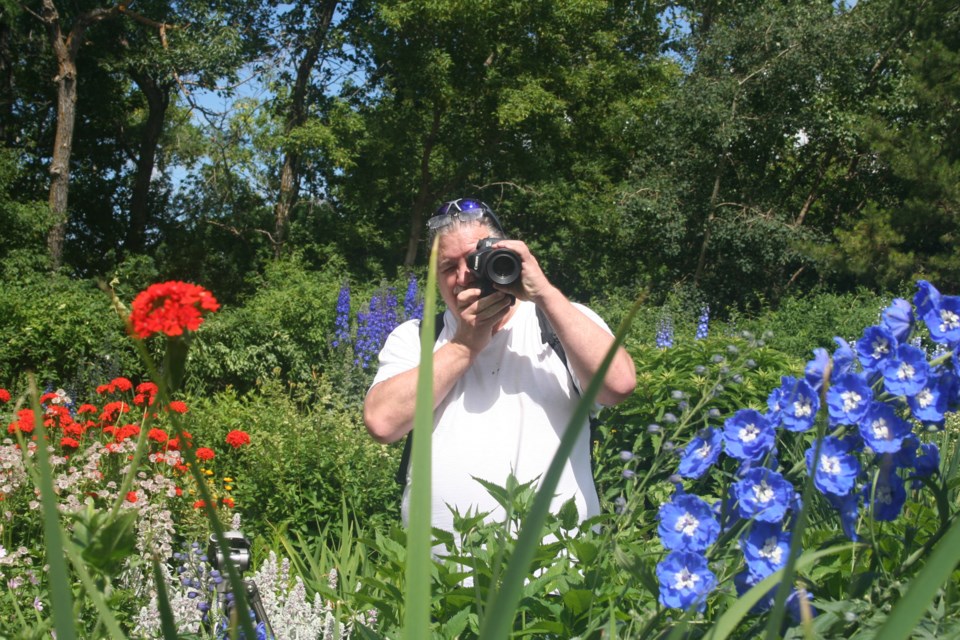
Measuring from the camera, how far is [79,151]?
17.0 m

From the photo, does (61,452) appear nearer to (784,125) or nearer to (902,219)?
(902,219)

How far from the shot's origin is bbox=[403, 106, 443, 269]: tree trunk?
606 inches

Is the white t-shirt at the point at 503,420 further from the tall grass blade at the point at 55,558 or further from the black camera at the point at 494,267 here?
the tall grass blade at the point at 55,558

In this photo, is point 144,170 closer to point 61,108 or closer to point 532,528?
point 61,108

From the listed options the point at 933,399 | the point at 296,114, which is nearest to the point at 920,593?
the point at 933,399

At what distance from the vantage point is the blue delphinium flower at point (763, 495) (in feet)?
2.58

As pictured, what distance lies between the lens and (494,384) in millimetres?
2023

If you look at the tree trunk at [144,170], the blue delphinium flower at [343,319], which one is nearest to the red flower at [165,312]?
the blue delphinium flower at [343,319]

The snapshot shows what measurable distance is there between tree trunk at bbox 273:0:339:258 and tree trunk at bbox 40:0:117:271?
3472mm

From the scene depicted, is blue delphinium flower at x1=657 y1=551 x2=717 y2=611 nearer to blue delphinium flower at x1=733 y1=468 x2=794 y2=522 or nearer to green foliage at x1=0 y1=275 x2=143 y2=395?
blue delphinium flower at x1=733 y1=468 x2=794 y2=522

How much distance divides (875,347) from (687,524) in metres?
0.27

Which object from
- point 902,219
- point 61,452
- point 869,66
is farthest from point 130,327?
point 869,66

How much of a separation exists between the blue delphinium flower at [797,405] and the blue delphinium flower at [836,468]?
3 centimetres

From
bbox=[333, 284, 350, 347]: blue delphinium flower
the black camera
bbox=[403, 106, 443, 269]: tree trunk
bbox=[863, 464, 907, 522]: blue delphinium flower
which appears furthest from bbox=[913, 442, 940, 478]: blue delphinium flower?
bbox=[403, 106, 443, 269]: tree trunk
